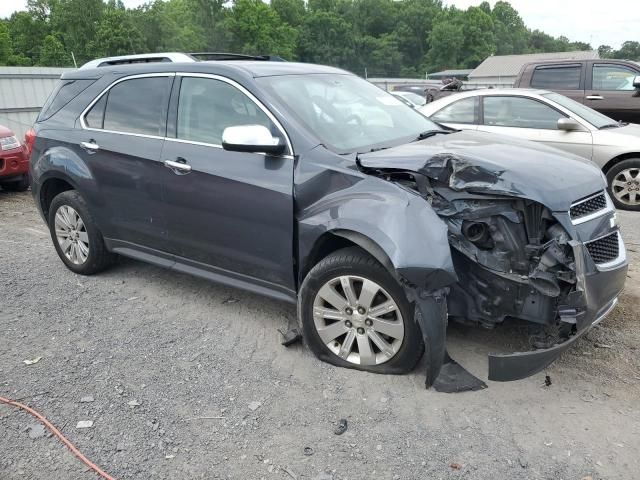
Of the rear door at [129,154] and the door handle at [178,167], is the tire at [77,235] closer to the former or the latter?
the rear door at [129,154]

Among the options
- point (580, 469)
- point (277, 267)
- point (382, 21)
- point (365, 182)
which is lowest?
point (580, 469)

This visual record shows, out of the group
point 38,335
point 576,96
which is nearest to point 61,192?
point 38,335

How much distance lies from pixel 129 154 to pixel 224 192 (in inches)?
41.5

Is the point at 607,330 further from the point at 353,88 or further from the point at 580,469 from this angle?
the point at 353,88

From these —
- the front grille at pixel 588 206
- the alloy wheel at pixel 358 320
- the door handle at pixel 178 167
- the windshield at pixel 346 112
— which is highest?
the windshield at pixel 346 112

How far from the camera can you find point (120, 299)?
4664 mm

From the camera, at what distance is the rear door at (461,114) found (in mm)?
7672

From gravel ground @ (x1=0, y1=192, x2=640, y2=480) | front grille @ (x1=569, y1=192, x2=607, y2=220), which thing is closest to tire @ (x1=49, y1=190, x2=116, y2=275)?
gravel ground @ (x1=0, y1=192, x2=640, y2=480)

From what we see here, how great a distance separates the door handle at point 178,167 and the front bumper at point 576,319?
2371 mm

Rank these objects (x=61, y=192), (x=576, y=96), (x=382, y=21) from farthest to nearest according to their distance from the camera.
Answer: (x=382, y=21), (x=576, y=96), (x=61, y=192)

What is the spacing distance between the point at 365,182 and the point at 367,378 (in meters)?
1.17

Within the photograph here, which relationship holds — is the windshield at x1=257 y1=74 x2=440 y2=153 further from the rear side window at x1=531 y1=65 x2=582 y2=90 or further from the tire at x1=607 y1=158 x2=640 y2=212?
the rear side window at x1=531 y1=65 x2=582 y2=90

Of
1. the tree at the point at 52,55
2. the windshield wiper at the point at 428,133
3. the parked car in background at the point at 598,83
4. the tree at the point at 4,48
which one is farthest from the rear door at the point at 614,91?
the tree at the point at 4,48

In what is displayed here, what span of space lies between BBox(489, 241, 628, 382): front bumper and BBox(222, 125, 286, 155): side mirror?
1.78 metres
